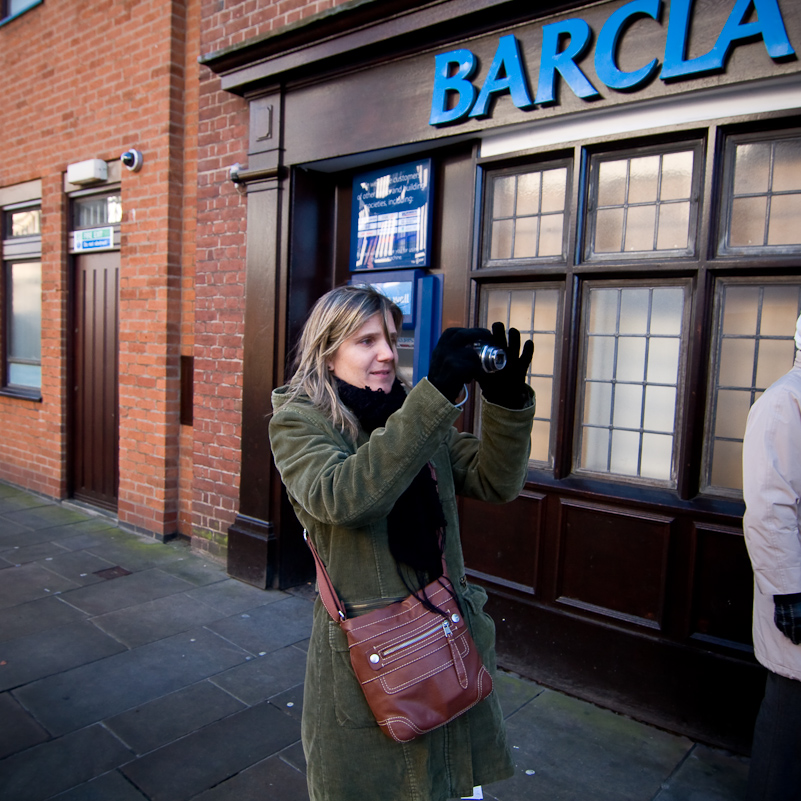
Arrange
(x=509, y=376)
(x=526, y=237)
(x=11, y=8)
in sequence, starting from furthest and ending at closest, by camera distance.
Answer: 1. (x=11, y=8)
2. (x=526, y=237)
3. (x=509, y=376)

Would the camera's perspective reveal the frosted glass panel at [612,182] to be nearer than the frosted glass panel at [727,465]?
No

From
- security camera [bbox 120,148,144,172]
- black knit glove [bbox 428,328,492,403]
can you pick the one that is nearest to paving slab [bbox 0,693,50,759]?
black knit glove [bbox 428,328,492,403]

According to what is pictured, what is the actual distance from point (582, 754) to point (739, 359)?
2041 mm

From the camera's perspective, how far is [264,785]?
2887mm

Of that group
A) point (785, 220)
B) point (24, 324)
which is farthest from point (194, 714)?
point (24, 324)

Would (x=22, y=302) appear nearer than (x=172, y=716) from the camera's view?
No

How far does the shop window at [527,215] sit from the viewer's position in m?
3.92

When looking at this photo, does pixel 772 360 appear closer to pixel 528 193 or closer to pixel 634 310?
pixel 634 310

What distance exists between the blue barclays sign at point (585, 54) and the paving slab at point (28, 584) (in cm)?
423

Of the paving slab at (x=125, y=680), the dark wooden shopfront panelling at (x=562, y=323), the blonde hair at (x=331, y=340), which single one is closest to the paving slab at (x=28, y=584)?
the paving slab at (x=125, y=680)

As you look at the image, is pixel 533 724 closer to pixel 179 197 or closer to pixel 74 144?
pixel 179 197

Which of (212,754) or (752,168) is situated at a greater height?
(752,168)

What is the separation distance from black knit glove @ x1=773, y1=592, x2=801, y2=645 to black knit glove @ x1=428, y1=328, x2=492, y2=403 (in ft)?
5.36

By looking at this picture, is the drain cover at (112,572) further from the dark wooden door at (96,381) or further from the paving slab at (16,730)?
the paving slab at (16,730)
